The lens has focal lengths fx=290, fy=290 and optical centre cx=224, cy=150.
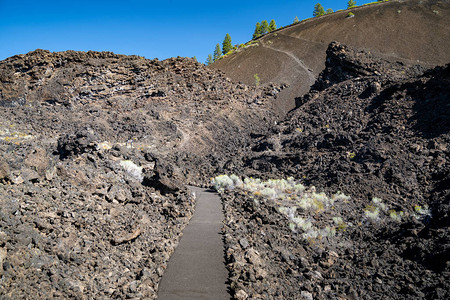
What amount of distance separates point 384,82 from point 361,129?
6629mm

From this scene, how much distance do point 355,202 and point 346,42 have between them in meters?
40.6

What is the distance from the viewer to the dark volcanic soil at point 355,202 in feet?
19.6

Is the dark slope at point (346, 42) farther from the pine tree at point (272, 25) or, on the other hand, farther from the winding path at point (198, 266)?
the winding path at point (198, 266)

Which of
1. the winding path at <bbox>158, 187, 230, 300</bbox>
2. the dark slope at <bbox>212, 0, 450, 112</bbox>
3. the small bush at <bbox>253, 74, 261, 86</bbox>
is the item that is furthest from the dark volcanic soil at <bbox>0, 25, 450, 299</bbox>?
the dark slope at <bbox>212, 0, 450, 112</bbox>

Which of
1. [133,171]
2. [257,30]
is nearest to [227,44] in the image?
[257,30]

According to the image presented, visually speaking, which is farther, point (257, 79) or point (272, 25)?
point (272, 25)

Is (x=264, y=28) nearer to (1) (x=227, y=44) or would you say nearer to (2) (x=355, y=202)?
(1) (x=227, y=44)

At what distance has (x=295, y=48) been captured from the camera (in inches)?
1799

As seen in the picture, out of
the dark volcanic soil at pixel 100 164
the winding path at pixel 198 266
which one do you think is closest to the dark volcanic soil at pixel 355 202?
the winding path at pixel 198 266

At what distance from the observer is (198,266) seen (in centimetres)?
619

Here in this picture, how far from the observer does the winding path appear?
5.29m

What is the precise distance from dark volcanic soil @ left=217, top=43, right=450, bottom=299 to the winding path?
305 millimetres

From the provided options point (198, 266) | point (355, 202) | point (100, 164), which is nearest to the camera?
point (198, 266)

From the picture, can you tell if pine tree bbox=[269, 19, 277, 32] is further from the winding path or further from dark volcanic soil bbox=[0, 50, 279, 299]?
the winding path
